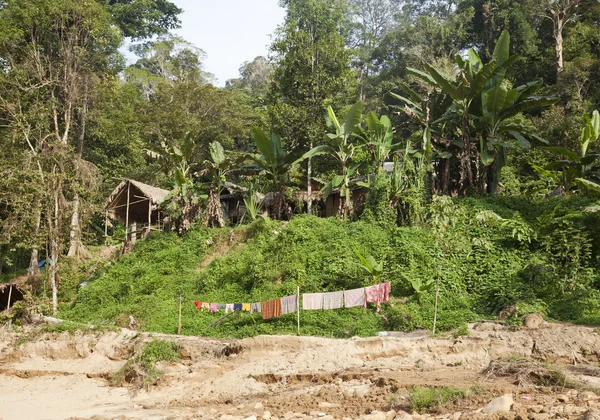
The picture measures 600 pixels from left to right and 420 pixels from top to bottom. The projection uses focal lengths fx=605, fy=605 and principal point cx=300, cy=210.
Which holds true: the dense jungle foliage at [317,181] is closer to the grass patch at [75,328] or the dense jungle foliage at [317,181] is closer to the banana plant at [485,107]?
the banana plant at [485,107]

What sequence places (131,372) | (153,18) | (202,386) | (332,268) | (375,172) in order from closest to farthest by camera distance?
(202,386) < (131,372) < (332,268) < (375,172) < (153,18)

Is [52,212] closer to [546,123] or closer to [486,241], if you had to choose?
[486,241]

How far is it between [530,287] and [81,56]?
19342 mm

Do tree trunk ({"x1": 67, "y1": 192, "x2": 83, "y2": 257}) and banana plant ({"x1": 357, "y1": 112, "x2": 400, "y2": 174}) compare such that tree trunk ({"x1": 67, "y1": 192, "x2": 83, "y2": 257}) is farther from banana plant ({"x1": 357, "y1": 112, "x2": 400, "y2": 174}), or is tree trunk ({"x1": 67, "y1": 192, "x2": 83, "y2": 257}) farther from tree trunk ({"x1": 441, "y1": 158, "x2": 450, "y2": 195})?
tree trunk ({"x1": 441, "y1": 158, "x2": 450, "y2": 195})

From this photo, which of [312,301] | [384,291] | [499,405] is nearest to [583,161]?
[384,291]

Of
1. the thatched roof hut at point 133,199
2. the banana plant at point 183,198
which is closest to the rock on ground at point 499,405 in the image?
the banana plant at point 183,198

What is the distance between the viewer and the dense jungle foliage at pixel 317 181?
48.5ft

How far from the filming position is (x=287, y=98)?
26.0m

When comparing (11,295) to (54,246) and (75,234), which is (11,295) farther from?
(54,246)

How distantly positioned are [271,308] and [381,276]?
2.93m

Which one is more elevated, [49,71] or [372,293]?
[49,71]

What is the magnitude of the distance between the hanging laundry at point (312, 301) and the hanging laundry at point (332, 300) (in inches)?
4.2

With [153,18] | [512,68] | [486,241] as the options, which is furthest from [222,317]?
[153,18]

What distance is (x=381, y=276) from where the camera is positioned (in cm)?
1503
